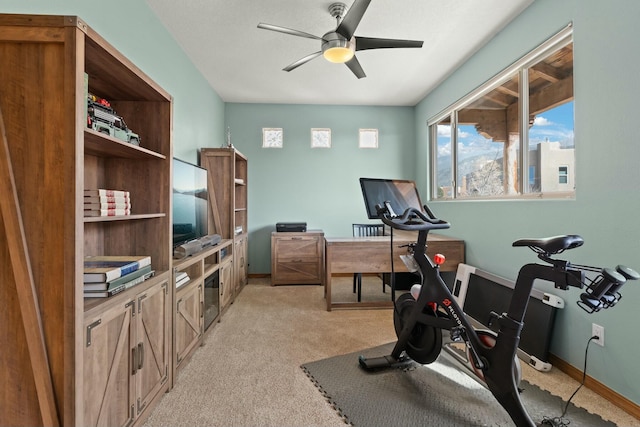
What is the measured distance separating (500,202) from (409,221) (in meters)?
1.44

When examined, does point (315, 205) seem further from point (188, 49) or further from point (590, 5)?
point (590, 5)

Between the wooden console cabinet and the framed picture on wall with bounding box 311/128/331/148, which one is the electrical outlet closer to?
the wooden console cabinet

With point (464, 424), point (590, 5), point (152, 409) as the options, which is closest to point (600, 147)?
point (590, 5)

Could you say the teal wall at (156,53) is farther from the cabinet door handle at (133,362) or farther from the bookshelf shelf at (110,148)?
the cabinet door handle at (133,362)

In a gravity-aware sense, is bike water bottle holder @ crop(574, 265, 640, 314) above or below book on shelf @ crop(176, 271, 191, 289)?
above

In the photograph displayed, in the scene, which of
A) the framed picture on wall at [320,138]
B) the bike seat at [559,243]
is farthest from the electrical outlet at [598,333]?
the framed picture on wall at [320,138]

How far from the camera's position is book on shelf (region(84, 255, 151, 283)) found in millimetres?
1305

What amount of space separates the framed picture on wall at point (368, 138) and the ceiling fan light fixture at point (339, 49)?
254 cm

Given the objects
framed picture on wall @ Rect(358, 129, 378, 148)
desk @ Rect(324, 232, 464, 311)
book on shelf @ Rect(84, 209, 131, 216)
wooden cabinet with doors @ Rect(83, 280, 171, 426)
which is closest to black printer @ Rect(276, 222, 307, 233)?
desk @ Rect(324, 232, 464, 311)

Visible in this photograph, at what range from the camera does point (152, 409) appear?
5.44ft

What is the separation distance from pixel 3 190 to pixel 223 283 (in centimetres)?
225

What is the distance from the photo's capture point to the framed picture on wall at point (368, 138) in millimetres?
4969

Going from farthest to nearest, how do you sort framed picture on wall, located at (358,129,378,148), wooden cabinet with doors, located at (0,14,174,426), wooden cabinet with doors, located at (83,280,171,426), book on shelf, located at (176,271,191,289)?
framed picture on wall, located at (358,129,378,148), book on shelf, located at (176,271,191,289), wooden cabinet with doors, located at (83,280,171,426), wooden cabinet with doors, located at (0,14,174,426)

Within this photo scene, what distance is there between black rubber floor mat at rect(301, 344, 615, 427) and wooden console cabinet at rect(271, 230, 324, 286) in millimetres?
2159
